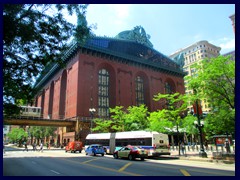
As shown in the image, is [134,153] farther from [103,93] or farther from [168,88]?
[168,88]

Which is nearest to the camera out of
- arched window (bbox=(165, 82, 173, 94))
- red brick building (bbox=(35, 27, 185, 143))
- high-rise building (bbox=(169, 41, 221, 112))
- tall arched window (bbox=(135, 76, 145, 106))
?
red brick building (bbox=(35, 27, 185, 143))

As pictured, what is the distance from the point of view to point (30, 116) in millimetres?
56938

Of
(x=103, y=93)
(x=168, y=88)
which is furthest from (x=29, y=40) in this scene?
(x=168, y=88)

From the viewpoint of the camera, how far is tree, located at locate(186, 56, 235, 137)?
2036cm

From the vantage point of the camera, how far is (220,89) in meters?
20.6

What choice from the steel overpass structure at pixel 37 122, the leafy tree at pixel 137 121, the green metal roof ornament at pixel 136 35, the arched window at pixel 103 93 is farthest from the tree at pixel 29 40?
the green metal roof ornament at pixel 136 35

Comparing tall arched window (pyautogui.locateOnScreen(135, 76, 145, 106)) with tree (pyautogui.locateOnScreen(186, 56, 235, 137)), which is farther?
tall arched window (pyautogui.locateOnScreen(135, 76, 145, 106))

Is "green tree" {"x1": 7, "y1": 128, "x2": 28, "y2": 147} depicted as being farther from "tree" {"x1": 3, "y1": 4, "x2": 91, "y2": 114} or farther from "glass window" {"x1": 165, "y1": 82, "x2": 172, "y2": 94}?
"tree" {"x1": 3, "y1": 4, "x2": 91, "y2": 114}

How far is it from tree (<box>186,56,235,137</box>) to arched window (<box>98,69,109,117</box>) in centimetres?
4145

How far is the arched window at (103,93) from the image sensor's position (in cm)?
6153

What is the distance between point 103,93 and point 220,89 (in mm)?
45422

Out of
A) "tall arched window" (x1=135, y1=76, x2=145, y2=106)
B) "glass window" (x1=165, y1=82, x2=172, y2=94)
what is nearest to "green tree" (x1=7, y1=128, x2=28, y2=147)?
"tall arched window" (x1=135, y1=76, x2=145, y2=106)

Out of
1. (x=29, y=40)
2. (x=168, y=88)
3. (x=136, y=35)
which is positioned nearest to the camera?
(x=29, y=40)
